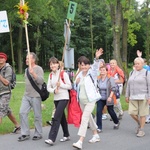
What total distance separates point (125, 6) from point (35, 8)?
10.6 meters

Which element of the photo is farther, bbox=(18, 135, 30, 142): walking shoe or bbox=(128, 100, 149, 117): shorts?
bbox=(128, 100, 149, 117): shorts

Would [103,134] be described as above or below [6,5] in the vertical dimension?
below

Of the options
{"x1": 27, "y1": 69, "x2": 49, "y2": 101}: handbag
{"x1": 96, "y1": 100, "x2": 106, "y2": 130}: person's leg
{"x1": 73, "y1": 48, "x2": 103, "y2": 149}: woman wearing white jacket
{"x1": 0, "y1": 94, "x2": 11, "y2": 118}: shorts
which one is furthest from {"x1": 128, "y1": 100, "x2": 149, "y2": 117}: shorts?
{"x1": 0, "y1": 94, "x2": 11, "y2": 118}: shorts

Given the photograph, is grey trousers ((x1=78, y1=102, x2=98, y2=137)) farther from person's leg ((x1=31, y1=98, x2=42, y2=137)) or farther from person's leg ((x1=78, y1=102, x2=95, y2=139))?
person's leg ((x1=31, y1=98, x2=42, y2=137))

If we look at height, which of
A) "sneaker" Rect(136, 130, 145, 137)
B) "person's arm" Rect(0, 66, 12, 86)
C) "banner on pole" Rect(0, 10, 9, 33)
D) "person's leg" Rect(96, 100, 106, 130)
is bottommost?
"sneaker" Rect(136, 130, 145, 137)

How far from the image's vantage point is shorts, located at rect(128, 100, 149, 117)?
7.57m

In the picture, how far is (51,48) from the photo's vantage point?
53000mm

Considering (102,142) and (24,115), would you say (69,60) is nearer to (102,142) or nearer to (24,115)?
(24,115)

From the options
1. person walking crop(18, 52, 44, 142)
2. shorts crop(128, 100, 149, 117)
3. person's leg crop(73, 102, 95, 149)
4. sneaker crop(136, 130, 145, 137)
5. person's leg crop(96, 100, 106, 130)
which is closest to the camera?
person's leg crop(73, 102, 95, 149)

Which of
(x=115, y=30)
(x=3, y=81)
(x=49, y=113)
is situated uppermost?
(x=115, y=30)

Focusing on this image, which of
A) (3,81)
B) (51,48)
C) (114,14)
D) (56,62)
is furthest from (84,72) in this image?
(51,48)

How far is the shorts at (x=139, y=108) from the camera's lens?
7566 mm

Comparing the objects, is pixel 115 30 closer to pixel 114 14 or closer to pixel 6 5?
pixel 114 14

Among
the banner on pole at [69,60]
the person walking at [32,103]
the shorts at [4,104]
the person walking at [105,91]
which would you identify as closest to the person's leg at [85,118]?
the person walking at [32,103]
